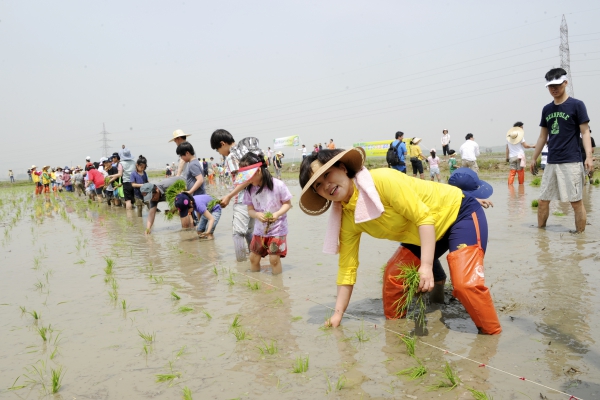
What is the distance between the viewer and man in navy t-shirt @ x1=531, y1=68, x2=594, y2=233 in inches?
221

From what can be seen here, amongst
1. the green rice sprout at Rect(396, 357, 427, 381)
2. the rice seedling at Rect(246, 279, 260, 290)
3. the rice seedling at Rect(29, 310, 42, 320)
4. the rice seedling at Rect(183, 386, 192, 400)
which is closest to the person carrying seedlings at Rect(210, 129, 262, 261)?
the rice seedling at Rect(246, 279, 260, 290)

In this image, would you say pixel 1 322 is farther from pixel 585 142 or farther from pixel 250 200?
pixel 585 142

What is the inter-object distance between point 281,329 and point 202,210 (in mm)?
4602

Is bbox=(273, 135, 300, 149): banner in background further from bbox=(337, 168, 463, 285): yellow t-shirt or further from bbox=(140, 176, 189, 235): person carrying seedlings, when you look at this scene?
bbox=(337, 168, 463, 285): yellow t-shirt

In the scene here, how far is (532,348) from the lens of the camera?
9.29 feet

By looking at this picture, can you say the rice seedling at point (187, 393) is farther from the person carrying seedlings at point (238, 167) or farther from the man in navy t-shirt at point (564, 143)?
the man in navy t-shirt at point (564, 143)

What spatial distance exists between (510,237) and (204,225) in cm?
448

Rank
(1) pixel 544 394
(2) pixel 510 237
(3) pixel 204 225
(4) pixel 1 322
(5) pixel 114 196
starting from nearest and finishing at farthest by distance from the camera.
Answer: (1) pixel 544 394
(4) pixel 1 322
(2) pixel 510 237
(3) pixel 204 225
(5) pixel 114 196

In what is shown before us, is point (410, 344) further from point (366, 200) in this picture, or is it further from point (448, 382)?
point (366, 200)

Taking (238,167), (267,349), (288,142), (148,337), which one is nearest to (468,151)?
(238,167)

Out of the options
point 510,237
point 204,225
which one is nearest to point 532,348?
point 510,237

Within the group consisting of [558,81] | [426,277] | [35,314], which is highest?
[558,81]

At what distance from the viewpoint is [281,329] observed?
343cm

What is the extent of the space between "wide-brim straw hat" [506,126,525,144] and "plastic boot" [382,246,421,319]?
902cm
